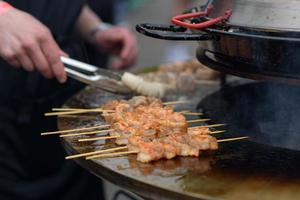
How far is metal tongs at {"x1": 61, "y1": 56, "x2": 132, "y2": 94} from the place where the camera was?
2.92 m

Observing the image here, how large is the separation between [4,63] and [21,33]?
97 cm

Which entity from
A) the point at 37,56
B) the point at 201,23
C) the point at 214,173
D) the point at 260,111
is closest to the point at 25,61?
the point at 37,56

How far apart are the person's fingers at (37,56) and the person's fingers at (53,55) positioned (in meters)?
0.02

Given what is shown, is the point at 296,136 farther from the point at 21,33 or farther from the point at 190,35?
the point at 21,33

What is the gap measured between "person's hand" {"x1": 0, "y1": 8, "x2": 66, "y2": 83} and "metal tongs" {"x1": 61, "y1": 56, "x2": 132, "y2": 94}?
8.5 inches

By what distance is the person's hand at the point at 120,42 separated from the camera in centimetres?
414

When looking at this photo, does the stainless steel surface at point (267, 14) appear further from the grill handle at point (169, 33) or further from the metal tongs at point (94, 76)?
the metal tongs at point (94, 76)

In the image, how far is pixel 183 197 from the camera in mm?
1905

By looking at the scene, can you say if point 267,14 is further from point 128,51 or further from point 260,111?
point 128,51

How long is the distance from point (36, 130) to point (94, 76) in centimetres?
87

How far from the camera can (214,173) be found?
2.10 metres

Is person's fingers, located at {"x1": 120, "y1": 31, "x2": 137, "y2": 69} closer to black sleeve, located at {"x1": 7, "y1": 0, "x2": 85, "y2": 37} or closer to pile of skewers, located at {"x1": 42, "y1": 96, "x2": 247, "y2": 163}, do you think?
black sleeve, located at {"x1": 7, "y1": 0, "x2": 85, "y2": 37}

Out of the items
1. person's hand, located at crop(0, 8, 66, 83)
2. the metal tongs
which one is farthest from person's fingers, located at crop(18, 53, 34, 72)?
the metal tongs

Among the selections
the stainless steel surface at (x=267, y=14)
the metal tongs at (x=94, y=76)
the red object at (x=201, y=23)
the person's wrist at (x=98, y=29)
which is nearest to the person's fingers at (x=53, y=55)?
the metal tongs at (x=94, y=76)
